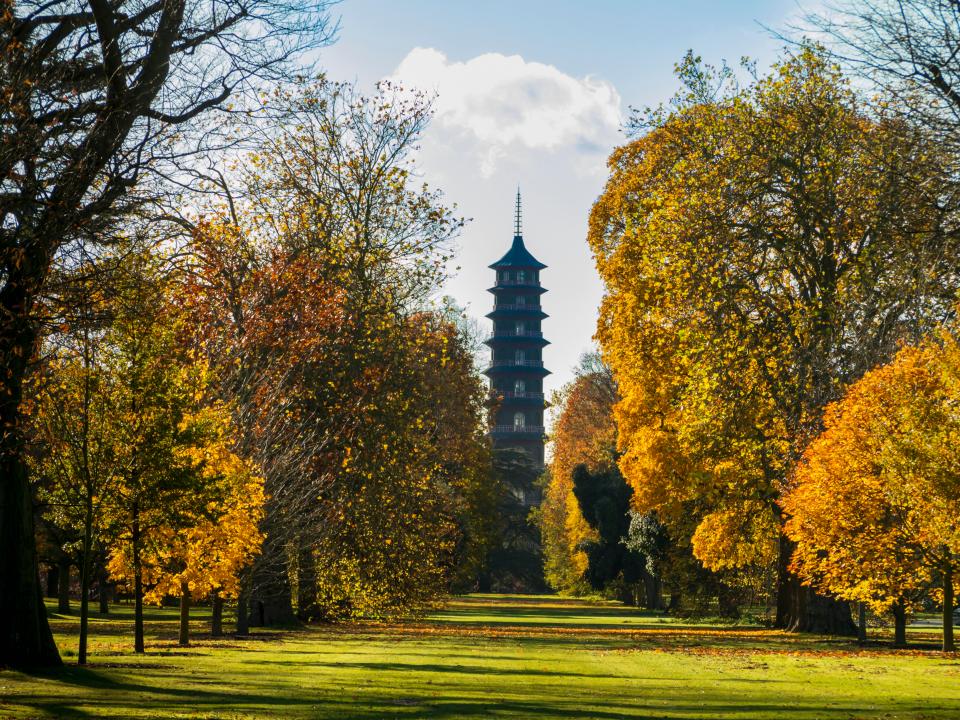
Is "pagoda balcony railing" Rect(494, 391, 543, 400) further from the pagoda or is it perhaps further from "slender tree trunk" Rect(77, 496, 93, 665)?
"slender tree trunk" Rect(77, 496, 93, 665)

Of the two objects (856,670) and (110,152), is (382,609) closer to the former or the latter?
(856,670)

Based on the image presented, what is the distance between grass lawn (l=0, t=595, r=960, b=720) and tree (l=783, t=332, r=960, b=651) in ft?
5.58

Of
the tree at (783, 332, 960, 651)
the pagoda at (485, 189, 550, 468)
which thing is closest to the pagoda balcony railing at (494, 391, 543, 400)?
the pagoda at (485, 189, 550, 468)

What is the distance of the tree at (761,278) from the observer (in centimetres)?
1433

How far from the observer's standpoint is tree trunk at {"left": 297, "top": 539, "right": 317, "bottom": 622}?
101 feet

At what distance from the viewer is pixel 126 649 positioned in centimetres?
2342

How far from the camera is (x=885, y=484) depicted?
81.1 ft

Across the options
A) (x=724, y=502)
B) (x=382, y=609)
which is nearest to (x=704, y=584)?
(x=724, y=502)

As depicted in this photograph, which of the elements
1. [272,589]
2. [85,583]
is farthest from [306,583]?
[85,583]

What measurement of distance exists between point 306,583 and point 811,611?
1381cm

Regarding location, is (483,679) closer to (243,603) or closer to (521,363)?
(243,603)

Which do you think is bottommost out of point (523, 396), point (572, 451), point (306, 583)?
point (306, 583)

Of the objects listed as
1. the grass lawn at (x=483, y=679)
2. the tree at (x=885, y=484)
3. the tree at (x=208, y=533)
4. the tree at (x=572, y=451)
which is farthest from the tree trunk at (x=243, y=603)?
the tree at (x=572, y=451)

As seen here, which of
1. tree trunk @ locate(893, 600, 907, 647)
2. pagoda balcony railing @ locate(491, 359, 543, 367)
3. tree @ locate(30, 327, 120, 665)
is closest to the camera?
tree @ locate(30, 327, 120, 665)
